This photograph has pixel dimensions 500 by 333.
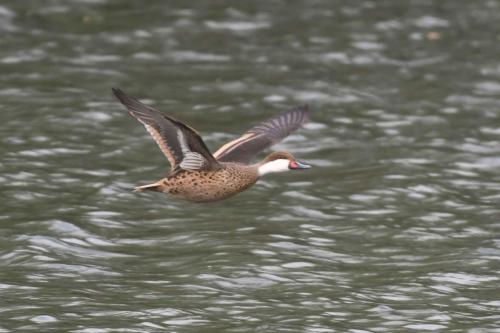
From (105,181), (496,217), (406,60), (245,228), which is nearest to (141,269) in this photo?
(245,228)

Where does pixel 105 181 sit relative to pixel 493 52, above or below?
below

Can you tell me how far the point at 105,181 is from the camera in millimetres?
13180

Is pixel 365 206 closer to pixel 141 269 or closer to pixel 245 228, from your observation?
pixel 245 228

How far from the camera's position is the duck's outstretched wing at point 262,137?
1233 centimetres

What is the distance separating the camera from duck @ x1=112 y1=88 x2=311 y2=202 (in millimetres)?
10695

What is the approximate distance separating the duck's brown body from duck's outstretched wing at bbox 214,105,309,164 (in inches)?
18.9

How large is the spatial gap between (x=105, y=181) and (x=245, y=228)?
1820 mm

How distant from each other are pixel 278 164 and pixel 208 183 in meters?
0.80

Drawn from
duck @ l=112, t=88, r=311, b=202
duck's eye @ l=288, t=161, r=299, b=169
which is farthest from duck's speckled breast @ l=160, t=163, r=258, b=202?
duck's eye @ l=288, t=161, r=299, b=169

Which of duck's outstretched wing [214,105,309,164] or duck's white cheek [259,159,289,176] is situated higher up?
duck's outstretched wing [214,105,309,164]

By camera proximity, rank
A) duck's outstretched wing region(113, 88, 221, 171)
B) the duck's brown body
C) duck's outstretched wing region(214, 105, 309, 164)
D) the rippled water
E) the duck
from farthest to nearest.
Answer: duck's outstretched wing region(214, 105, 309, 164) < the duck's brown body < the duck < duck's outstretched wing region(113, 88, 221, 171) < the rippled water

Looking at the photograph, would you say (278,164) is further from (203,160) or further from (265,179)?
(265,179)

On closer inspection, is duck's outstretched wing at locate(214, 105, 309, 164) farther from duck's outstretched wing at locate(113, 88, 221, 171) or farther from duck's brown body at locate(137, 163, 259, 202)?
duck's outstretched wing at locate(113, 88, 221, 171)

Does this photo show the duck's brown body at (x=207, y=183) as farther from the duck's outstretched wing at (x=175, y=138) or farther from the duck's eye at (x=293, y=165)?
the duck's eye at (x=293, y=165)
